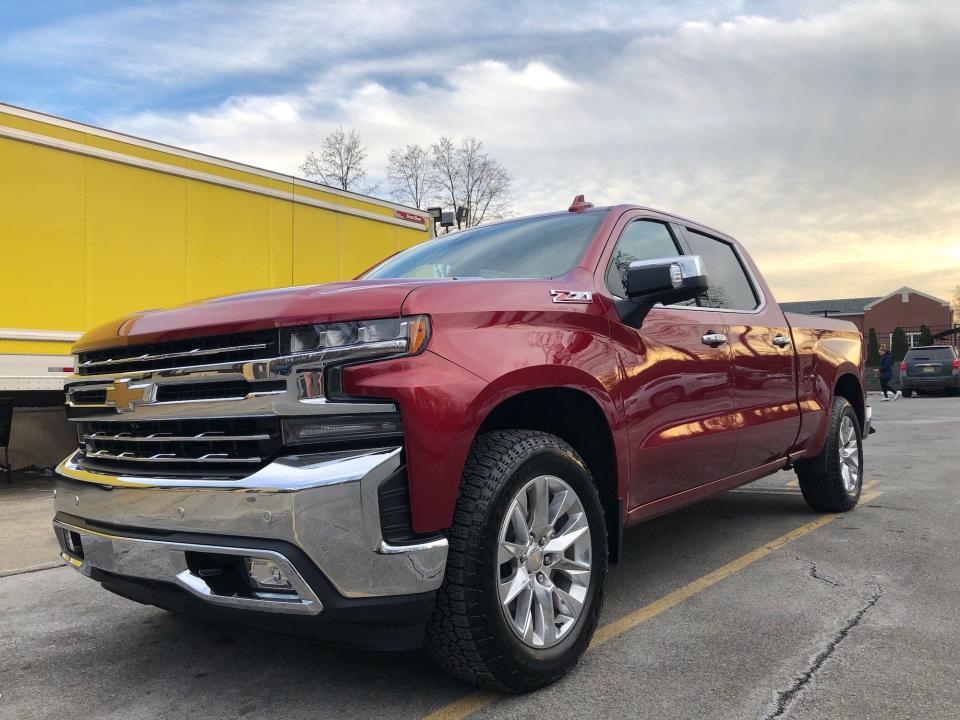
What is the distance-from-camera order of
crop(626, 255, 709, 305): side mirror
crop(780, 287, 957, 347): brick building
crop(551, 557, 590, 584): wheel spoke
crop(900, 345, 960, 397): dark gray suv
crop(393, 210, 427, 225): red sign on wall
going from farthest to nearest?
crop(780, 287, 957, 347): brick building
crop(900, 345, 960, 397): dark gray suv
crop(393, 210, 427, 225): red sign on wall
crop(626, 255, 709, 305): side mirror
crop(551, 557, 590, 584): wheel spoke

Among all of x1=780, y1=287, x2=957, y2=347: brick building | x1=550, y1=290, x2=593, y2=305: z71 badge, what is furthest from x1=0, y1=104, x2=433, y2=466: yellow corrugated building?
x1=780, y1=287, x2=957, y2=347: brick building

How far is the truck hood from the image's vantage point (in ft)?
7.70

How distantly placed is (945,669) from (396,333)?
2.30 metres

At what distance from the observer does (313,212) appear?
29.1 feet

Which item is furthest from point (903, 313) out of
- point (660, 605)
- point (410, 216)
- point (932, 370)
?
point (660, 605)

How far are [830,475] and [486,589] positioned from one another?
3.76 metres

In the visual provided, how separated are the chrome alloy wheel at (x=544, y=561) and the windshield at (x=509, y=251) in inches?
40.4

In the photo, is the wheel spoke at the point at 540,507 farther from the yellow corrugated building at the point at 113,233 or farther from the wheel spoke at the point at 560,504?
the yellow corrugated building at the point at 113,233

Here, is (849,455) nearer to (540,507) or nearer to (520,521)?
(540,507)

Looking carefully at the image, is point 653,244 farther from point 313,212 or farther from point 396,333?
point 313,212

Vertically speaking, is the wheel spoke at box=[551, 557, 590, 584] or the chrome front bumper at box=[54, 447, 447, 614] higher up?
the chrome front bumper at box=[54, 447, 447, 614]

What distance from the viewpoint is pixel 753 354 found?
426 cm

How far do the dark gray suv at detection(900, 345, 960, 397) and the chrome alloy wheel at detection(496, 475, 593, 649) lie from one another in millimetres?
24853

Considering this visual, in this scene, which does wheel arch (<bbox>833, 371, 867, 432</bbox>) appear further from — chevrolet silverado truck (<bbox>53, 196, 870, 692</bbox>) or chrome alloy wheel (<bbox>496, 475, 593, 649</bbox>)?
chrome alloy wheel (<bbox>496, 475, 593, 649</bbox>)
